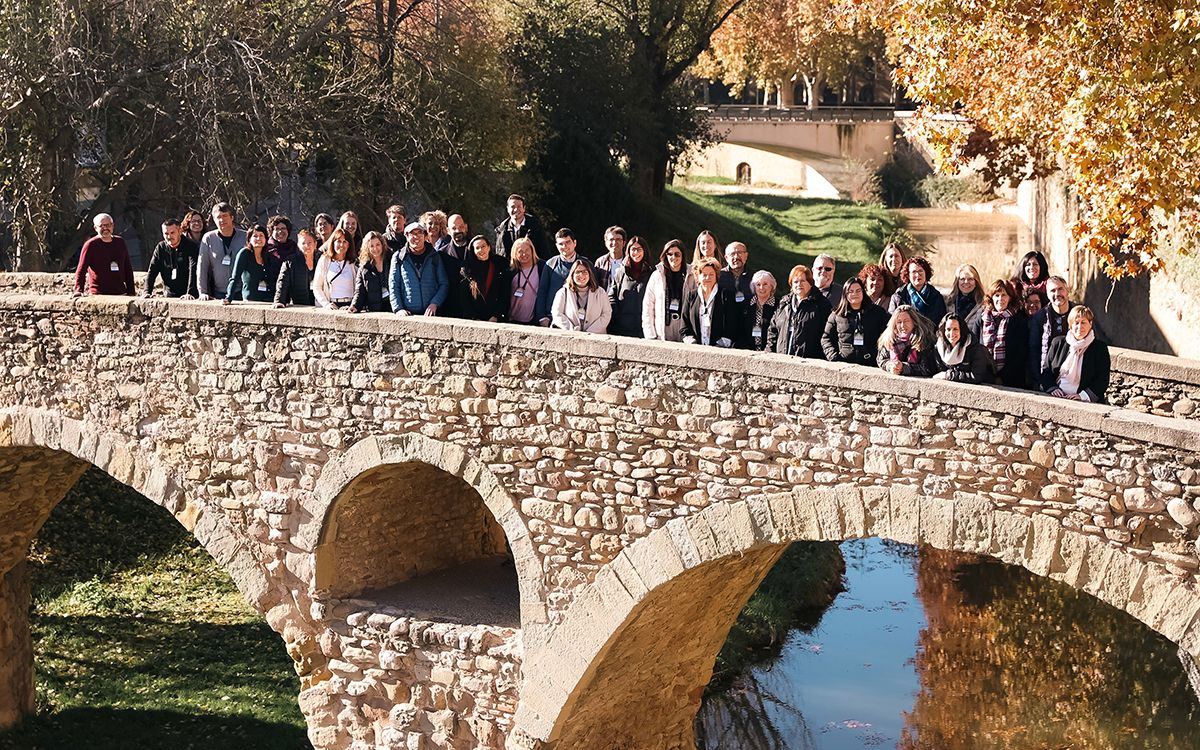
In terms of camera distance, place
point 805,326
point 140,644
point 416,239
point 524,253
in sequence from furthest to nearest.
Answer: point 140,644 → point 524,253 → point 416,239 → point 805,326

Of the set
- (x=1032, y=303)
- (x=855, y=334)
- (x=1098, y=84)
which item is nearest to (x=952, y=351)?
(x=855, y=334)

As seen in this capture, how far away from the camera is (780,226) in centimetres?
3725

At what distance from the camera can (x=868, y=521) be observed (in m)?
9.02

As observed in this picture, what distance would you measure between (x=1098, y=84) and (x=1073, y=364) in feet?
11.0

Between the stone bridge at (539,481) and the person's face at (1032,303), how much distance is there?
112cm

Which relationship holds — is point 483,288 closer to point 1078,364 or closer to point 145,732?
point 1078,364

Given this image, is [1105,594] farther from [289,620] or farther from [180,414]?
[180,414]

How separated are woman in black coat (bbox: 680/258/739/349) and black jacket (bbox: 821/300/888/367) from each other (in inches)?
31.7

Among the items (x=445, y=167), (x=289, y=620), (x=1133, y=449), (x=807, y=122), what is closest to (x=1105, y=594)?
(x=1133, y=449)

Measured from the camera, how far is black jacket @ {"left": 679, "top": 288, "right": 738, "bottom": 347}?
998cm

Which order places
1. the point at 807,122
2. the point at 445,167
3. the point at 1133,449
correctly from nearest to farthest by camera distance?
the point at 1133,449
the point at 445,167
the point at 807,122

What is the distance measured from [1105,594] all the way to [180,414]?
725 cm

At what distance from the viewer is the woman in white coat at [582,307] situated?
1055cm

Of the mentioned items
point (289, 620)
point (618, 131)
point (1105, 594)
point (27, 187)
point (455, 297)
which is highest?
point (618, 131)
